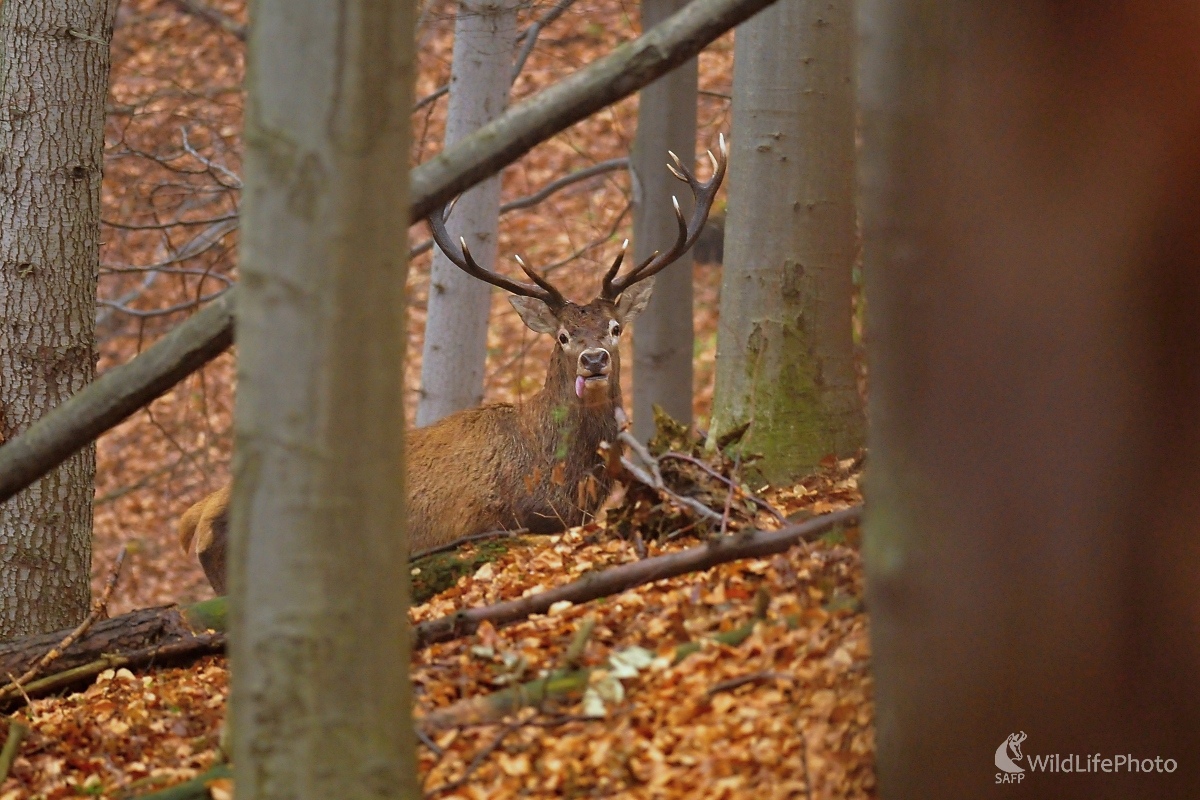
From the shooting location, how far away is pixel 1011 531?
3018 mm

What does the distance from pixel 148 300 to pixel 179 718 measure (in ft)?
42.6

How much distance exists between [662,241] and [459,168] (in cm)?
750

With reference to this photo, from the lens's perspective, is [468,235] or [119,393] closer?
[119,393]

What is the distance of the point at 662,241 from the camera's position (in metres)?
11.0

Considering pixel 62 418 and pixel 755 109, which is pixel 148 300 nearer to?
pixel 755 109

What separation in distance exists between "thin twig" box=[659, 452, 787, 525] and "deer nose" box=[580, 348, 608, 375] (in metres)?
2.24

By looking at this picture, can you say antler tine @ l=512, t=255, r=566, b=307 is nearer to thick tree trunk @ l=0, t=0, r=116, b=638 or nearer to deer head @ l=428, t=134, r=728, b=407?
deer head @ l=428, t=134, r=728, b=407

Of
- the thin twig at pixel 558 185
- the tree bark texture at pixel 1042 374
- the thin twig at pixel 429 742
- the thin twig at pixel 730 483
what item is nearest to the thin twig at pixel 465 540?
the thin twig at pixel 730 483

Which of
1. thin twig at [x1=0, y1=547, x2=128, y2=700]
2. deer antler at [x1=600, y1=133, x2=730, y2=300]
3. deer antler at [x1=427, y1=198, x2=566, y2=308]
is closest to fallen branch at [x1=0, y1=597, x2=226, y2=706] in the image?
thin twig at [x1=0, y1=547, x2=128, y2=700]

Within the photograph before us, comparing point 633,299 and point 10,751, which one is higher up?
point 633,299

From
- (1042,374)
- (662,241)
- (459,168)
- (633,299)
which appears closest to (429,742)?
(459,168)

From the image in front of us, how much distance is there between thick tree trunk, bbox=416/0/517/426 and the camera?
9234 millimetres

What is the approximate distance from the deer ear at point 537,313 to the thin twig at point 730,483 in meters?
2.67

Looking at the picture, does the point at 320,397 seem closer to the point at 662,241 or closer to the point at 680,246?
the point at 680,246
